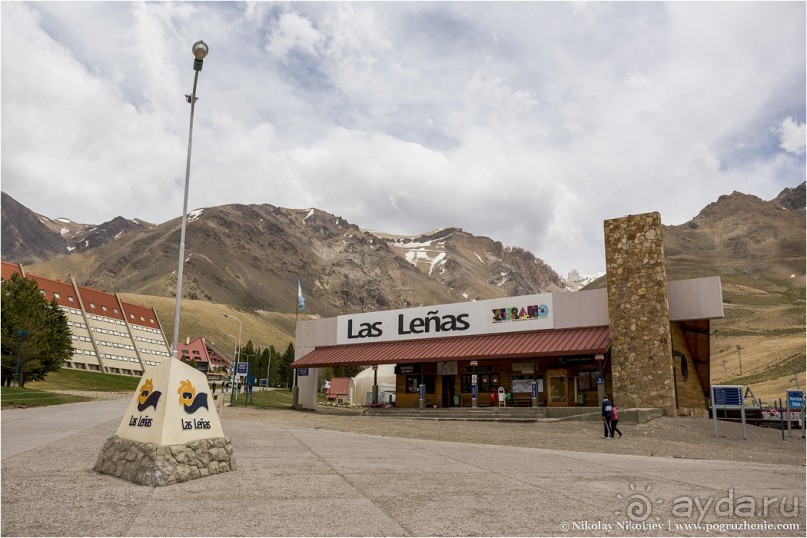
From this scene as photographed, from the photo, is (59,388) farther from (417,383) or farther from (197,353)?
(197,353)

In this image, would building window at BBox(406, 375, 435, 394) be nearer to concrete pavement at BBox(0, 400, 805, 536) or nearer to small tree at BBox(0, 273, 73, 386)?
concrete pavement at BBox(0, 400, 805, 536)

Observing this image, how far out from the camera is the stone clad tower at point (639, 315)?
88.0 ft

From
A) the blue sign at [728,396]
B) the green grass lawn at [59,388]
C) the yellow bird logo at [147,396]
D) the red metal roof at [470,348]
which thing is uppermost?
the red metal roof at [470,348]

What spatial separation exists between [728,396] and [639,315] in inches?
219

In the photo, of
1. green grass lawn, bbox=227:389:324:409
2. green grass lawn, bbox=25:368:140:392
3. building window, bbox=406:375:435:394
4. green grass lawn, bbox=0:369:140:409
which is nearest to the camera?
green grass lawn, bbox=0:369:140:409

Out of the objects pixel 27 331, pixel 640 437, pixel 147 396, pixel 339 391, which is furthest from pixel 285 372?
pixel 147 396

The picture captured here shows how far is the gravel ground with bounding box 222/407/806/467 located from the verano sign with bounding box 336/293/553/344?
8.15m

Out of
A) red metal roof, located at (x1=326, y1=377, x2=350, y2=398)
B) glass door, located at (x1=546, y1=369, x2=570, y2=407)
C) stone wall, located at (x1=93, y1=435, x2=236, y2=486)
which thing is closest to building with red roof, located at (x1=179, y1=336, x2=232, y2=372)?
red metal roof, located at (x1=326, y1=377, x2=350, y2=398)

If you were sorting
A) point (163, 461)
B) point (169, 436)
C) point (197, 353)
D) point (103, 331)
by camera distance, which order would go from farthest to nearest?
point (197, 353)
point (103, 331)
point (169, 436)
point (163, 461)

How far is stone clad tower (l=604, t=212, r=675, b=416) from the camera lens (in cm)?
2683

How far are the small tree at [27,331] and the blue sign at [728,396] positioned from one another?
46.9m

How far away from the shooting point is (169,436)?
31.6ft

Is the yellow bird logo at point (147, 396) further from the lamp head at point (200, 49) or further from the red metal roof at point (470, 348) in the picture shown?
the red metal roof at point (470, 348)

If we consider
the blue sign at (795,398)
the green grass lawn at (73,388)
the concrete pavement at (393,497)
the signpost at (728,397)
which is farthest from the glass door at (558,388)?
the green grass lawn at (73,388)
